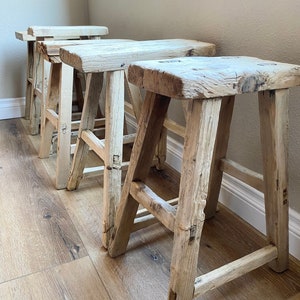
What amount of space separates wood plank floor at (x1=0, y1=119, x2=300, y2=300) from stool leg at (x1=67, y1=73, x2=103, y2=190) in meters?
0.08

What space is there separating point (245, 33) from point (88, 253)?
2.92 feet

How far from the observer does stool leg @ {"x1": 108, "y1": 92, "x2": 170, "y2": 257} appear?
0.88 m

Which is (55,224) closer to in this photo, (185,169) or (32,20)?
(185,169)

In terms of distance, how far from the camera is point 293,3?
37.1 inches

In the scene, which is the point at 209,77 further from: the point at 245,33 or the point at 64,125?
the point at 64,125

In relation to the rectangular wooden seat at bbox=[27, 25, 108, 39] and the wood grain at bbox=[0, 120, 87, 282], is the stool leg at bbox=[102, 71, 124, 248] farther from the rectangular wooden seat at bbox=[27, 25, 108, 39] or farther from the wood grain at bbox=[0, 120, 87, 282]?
the rectangular wooden seat at bbox=[27, 25, 108, 39]

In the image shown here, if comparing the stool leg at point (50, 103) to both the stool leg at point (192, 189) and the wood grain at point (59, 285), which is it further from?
the stool leg at point (192, 189)

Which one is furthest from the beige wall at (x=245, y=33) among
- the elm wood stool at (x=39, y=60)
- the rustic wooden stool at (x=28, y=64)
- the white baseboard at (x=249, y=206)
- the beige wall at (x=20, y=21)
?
the beige wall at (x=20, y=21)

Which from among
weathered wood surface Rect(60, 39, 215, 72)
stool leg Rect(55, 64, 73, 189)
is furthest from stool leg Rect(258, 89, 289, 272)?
stool leg Rect(55, 64, 73, 189)

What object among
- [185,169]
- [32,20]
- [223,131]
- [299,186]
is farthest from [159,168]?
[32,20]

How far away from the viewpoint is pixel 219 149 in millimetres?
1156

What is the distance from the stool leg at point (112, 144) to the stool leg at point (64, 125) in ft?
1.41

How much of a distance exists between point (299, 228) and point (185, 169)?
0.55 m

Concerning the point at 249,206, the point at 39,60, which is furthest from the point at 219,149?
the point at 39,60
